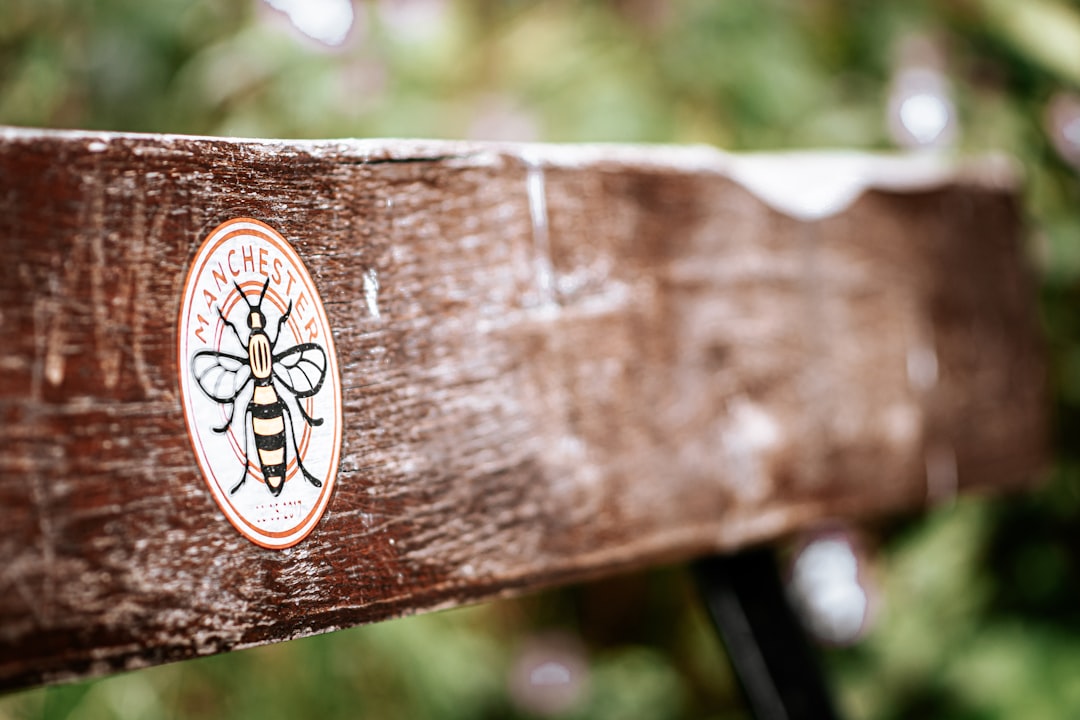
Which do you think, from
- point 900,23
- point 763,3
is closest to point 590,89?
point 763,3

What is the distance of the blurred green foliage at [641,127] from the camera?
1.32 m

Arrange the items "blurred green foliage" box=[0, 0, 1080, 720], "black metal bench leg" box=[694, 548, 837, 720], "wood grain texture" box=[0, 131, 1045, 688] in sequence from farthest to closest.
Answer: "blurred green foliage" box=[0, 0, 1080, 720]
"black metal bench leg" box=[694, 548, 837, 720]
"wood grain texture" box=[0, 131, 1045, 688]

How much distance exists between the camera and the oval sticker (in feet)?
1.26

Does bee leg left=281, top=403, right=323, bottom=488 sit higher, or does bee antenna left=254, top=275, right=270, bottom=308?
bee antenna left=254, top=275, right=270, bottom=308

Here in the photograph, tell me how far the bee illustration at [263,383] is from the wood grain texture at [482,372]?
0.7 inches

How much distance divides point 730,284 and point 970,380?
0.32 metres

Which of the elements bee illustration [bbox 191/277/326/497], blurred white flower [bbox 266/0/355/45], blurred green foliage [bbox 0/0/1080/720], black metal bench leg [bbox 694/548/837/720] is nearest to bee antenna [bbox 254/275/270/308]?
bee illustration [bbox 191/277/326/497]

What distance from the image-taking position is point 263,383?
40 cm

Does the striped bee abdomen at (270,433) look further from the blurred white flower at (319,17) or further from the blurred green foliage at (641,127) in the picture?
the blurred white flower at (319,17)

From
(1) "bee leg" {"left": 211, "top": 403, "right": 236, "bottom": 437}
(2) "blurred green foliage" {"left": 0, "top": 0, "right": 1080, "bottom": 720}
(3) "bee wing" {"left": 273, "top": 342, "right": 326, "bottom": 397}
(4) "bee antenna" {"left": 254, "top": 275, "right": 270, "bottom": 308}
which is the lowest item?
(1) "bee leg" {"left": 211, "top": 403, "right": 236, "bottom": 437}

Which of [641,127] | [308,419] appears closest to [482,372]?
[308,419]

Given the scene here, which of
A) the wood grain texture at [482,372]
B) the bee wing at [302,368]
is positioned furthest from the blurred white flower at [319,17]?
the bee wing at [302,368]

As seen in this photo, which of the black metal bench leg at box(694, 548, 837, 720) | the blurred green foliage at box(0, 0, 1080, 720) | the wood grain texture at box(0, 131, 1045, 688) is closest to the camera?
the wood grain texture at box(0, 131, 1045, 688)

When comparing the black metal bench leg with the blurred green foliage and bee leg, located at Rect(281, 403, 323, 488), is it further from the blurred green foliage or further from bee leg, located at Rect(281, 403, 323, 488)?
the blurred green foliage
